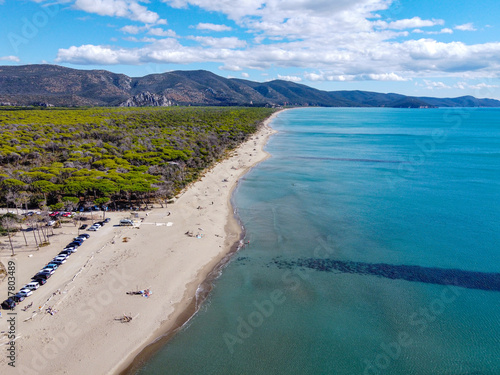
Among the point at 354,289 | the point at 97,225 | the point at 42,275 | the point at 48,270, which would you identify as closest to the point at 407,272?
the point at 354,289

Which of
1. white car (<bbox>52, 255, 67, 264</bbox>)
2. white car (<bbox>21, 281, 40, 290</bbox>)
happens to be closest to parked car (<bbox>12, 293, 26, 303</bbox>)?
white car (<bbox>21, 281, 40, 290</bbox>)

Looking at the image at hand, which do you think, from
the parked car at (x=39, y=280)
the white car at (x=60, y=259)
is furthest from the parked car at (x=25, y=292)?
the white car at (x=60, y=259)

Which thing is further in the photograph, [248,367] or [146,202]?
[146,202]

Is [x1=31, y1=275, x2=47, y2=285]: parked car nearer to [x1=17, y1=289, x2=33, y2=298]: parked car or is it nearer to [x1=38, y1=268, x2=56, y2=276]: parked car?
[x1=38, y1=268, x2=56, y2=276]: parked car

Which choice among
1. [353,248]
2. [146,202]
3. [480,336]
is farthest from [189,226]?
[480,336]

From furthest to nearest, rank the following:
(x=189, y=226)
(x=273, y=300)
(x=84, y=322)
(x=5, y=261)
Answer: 1. (x=189, y=226)
2. (x=5, y=261)
3. (x=273, y=300)
4. (x=84, y=322)

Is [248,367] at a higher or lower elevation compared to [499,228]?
lower

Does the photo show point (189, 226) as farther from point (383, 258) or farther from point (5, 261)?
point (383, 258)
